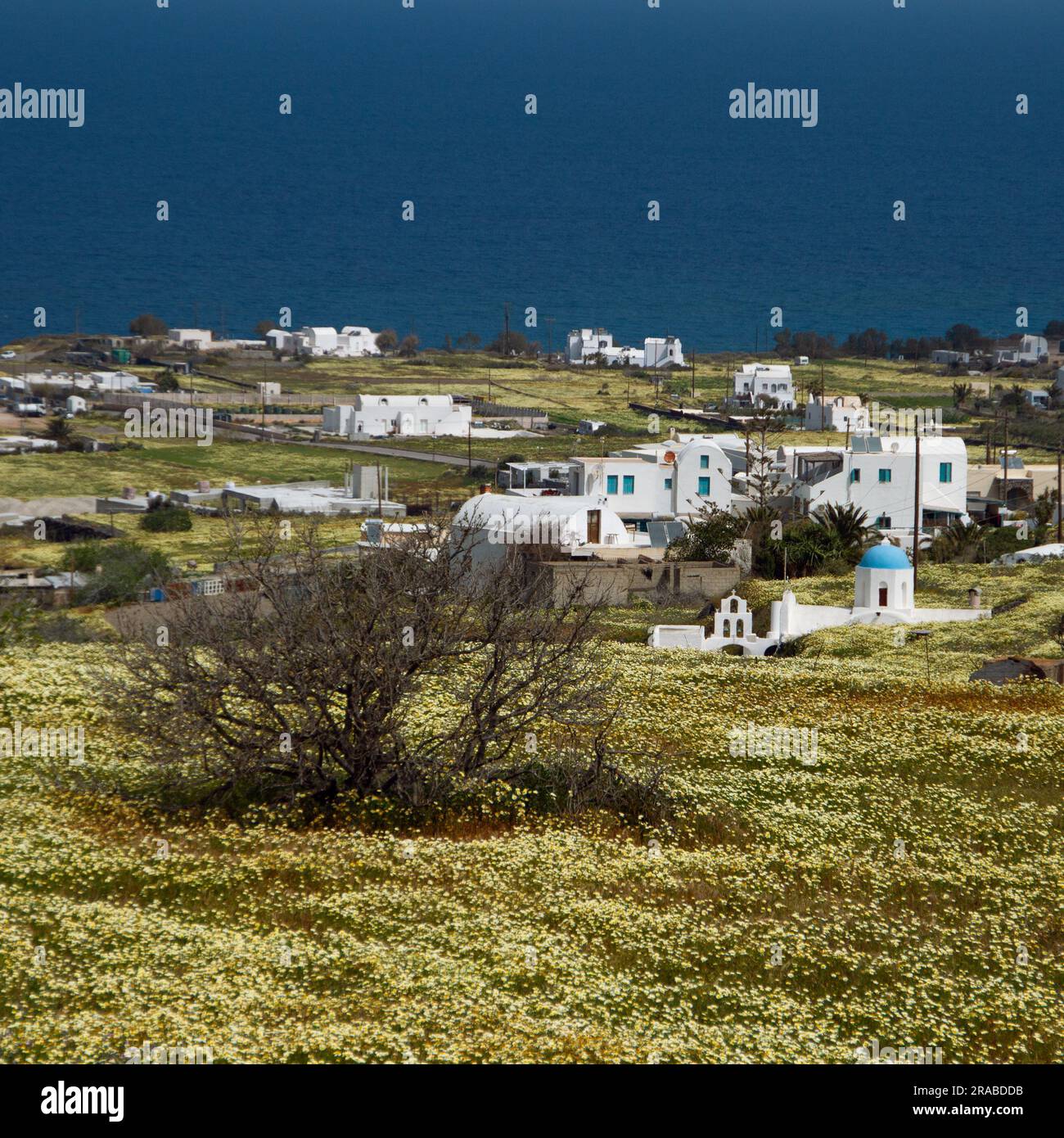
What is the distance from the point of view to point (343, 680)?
20.1 meters

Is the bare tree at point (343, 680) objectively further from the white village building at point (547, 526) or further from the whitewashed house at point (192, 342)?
the whitewashed house at point (192, 342)

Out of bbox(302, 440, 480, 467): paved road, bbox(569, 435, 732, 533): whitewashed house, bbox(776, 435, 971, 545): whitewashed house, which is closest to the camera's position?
bbox(776, 435, 971, 545): whitewashed house

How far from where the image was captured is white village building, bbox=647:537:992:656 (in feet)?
128

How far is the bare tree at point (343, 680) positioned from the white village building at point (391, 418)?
95.4 meters

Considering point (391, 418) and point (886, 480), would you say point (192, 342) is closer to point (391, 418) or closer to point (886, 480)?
point (391, 418)

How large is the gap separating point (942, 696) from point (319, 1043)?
19423 millimetres

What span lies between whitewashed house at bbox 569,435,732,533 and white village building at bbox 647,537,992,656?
25.2 metres

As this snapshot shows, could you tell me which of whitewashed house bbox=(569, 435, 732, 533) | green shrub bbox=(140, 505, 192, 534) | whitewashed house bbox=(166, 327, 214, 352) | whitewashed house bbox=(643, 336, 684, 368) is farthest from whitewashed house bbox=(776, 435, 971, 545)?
whitewashed house bbox=(166, 327, 214, 352)

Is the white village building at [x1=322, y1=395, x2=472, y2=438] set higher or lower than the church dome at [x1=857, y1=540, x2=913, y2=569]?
higher

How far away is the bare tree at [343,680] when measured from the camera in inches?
776

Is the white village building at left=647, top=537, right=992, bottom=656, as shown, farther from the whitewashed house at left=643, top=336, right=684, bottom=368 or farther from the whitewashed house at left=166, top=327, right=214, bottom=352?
the whitewashed house at left=166, top=327, right=214, bottom=352

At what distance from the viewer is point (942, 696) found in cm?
3005

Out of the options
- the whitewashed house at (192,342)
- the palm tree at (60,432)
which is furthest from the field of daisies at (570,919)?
the whitewashed house at (192,342)
